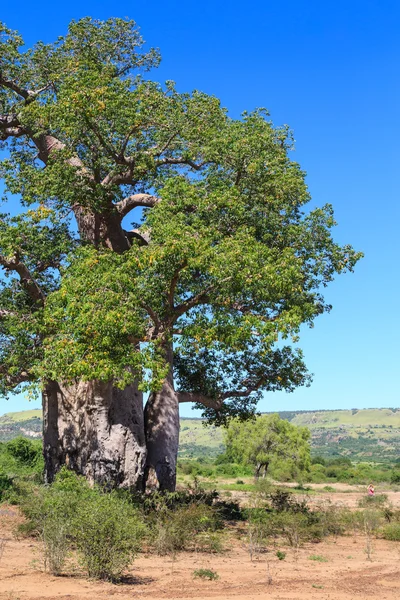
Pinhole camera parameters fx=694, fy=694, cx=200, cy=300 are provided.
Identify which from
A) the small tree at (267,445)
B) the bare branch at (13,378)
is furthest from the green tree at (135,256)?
the small tree at (267,445)

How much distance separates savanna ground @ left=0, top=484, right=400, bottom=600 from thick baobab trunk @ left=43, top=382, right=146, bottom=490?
87.1 inches

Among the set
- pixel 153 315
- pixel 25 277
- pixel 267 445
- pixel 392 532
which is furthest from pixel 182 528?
pixel 267 445

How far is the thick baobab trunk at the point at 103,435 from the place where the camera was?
53.7 feet

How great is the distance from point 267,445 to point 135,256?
36.3m

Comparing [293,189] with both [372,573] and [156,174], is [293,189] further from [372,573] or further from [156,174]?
[372,573]

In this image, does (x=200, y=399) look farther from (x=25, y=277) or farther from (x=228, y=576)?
(x=228, y=576)

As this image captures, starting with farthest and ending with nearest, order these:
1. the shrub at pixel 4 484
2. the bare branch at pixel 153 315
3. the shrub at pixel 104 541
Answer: the shrub at pixel 4 484
the bare branch at pixel 153 315
the shrub at pixel 104 541

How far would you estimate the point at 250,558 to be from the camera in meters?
13.4

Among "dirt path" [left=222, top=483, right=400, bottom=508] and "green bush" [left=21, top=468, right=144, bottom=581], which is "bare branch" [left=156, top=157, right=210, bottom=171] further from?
"dirt path" [left=222, top=483, right=400, bottom=508]

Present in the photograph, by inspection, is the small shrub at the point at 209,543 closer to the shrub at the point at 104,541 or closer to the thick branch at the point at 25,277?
the shrub at the point at 104,541

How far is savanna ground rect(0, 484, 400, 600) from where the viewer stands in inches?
378

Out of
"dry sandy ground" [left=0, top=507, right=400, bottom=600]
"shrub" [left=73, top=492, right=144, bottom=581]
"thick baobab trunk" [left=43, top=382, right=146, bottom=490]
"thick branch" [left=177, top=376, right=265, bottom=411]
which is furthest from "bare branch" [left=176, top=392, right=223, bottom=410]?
"shrub" [left=73, top=492, right=144, bottom=581]

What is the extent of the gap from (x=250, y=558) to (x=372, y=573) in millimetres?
2370

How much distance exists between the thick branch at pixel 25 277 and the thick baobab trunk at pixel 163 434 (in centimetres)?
351
